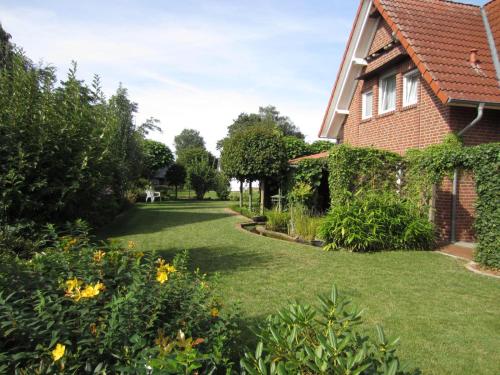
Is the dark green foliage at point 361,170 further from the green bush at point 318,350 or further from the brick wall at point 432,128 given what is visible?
the green bush at point 318,350

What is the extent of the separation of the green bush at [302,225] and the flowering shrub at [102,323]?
7.12 m

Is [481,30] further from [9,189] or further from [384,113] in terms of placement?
[9,189]

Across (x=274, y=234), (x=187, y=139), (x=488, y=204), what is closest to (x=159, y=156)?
(x=274, y=234)

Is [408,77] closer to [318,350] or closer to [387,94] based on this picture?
[387,94]

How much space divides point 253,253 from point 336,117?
9.49 meters

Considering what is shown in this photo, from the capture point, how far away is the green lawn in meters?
3.45

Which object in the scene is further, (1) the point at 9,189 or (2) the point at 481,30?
(2) the point at 481,30

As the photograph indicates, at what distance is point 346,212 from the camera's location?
335 inches

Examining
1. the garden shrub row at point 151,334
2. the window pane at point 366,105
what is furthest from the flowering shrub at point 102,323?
the window pane at point 366,105

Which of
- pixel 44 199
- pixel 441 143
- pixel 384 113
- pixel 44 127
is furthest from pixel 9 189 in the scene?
pixel 384 113

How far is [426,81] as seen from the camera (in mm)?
9625

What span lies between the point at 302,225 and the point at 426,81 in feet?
16.8

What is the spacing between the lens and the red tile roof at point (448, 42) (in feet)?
29.2

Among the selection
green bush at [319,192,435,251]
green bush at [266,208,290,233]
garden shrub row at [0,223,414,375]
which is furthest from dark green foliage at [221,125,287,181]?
garden shrub row at [0,223,414,375]
